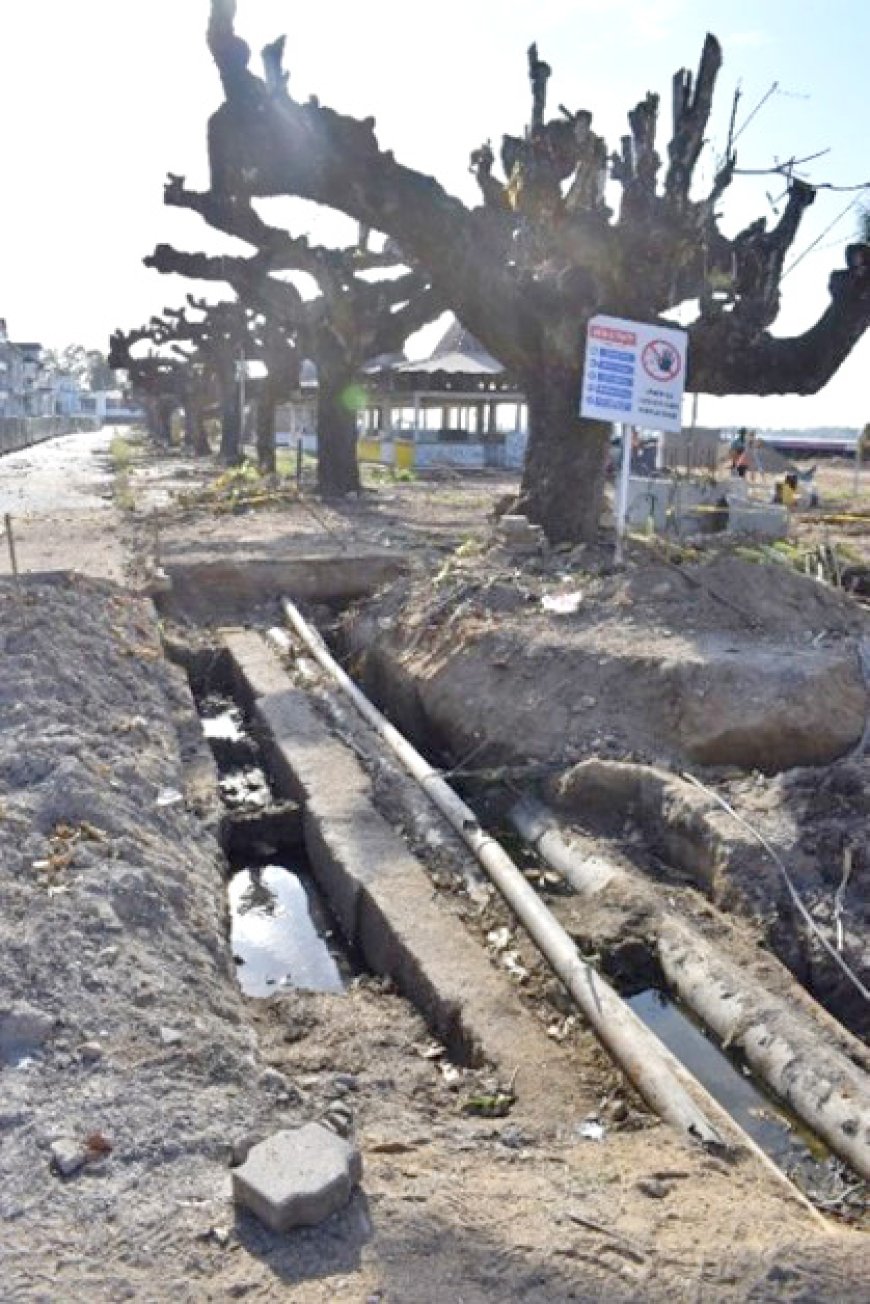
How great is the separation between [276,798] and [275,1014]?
319cm

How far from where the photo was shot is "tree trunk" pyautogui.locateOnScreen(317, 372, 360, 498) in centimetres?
2112

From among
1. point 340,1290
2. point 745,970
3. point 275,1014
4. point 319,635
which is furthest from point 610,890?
point 319,635

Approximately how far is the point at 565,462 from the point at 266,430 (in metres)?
18.2

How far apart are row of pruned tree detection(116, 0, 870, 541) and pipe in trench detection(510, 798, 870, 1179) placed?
22.9 ft

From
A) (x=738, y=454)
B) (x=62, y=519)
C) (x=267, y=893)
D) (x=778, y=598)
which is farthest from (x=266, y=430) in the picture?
(x=267, y=893)

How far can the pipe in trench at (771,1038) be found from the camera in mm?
4133

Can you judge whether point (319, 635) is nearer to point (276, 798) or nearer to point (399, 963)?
point (276, 798)

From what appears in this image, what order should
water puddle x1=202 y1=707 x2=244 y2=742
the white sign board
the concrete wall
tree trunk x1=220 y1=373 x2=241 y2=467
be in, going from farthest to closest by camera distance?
the concrete wall → tree trunk x1=220 y1=373 x2=241 y2=467 → the white sign board → water puddle x1=202 y1=707 x2=244 y2=742

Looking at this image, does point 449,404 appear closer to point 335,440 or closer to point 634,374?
point 335,440

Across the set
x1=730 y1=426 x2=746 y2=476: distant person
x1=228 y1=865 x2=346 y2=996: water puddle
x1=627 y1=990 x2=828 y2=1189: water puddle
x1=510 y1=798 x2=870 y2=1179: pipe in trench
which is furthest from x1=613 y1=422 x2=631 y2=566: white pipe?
x1=730 y1=426 x2=746 y2=476: distant person

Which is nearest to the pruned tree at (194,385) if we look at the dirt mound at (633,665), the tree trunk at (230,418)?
the tree trunk at (230,418)

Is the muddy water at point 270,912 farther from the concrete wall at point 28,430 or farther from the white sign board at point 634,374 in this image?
the concrete wall at point 28,430

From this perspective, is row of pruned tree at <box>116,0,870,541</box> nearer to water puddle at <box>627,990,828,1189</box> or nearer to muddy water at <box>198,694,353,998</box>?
muddy water at <box>198,694,353,998</box>

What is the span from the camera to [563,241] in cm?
1131
